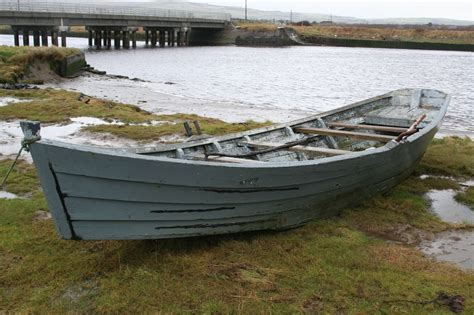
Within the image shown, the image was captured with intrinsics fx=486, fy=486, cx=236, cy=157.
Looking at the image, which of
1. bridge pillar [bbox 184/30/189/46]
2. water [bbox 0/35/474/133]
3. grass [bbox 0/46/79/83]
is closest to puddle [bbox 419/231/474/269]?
water [bbox 0/35/474/133]

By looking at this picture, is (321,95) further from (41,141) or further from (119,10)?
(119,10)

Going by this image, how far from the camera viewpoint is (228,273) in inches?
201

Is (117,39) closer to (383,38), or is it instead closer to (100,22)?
(100,22)

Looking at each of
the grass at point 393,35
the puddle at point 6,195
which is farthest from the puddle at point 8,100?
the grass at point 393,35

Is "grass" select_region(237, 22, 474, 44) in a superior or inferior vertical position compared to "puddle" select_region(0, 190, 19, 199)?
superior

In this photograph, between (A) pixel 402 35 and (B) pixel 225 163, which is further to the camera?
(A) pixel 402 35

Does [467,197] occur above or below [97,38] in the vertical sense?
below

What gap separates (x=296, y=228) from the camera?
633 centimetres

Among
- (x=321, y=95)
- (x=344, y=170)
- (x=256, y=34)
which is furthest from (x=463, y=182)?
(x=256, y=34)

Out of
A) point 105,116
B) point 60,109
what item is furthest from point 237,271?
point 60,109

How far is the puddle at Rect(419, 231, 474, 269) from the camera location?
231 inches

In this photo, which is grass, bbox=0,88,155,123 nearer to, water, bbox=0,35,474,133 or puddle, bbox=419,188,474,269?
water, bbox=0,35,474,133

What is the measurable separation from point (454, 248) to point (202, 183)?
3440 mm

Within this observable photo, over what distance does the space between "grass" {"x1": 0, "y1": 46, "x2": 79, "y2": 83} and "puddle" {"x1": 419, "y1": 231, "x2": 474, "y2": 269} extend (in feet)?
63.0
